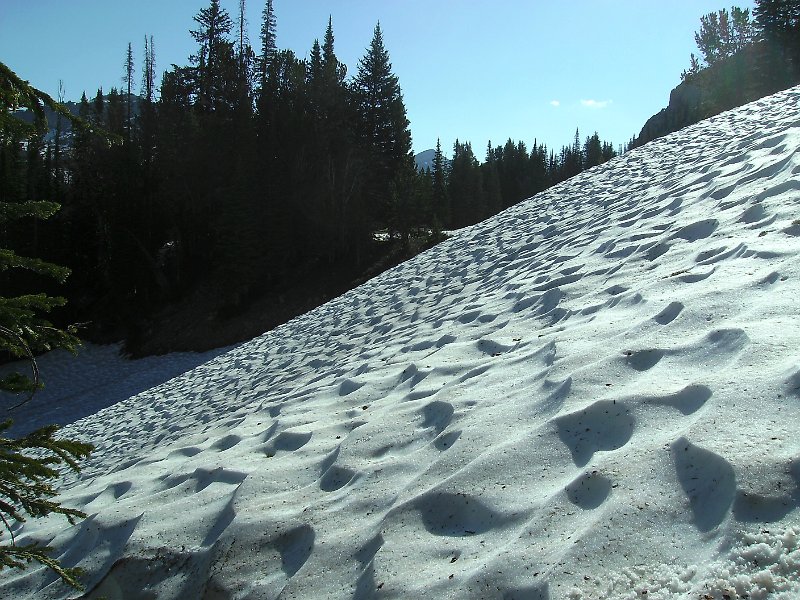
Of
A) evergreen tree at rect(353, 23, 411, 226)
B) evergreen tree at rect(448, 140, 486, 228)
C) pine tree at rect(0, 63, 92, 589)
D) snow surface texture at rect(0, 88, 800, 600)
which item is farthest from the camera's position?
evergreen tree at rect(448, 140, 486, 228)

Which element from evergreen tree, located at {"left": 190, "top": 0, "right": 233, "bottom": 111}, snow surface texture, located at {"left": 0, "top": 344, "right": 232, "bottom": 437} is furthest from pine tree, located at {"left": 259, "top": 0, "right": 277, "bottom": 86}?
snow surface texture, located at {"left": 0, "top": 344, "right": 232, "bottom": 437}

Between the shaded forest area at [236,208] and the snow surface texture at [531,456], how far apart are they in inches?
919

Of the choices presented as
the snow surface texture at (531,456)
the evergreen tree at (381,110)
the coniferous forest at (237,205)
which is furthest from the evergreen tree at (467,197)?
the snow surface texture at (531,456)

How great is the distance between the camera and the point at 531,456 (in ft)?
9.08

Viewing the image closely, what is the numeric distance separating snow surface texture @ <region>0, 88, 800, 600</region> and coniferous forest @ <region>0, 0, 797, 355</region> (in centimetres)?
2338

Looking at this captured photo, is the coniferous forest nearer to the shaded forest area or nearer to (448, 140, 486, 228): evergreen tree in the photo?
the shaded forest area

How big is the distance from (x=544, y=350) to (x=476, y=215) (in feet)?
160

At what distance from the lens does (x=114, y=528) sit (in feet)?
12.7

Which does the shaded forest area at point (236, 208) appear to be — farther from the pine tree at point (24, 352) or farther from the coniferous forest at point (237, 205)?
the pine tree at point (24, 352)

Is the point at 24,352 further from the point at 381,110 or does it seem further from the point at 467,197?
the point at 467,197

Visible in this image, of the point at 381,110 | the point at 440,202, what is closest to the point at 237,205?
the point at 381,110

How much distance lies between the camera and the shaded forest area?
30828mm

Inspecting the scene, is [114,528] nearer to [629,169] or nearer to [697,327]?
[697,327]

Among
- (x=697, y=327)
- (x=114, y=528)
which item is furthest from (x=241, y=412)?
(x=697, y=327)
